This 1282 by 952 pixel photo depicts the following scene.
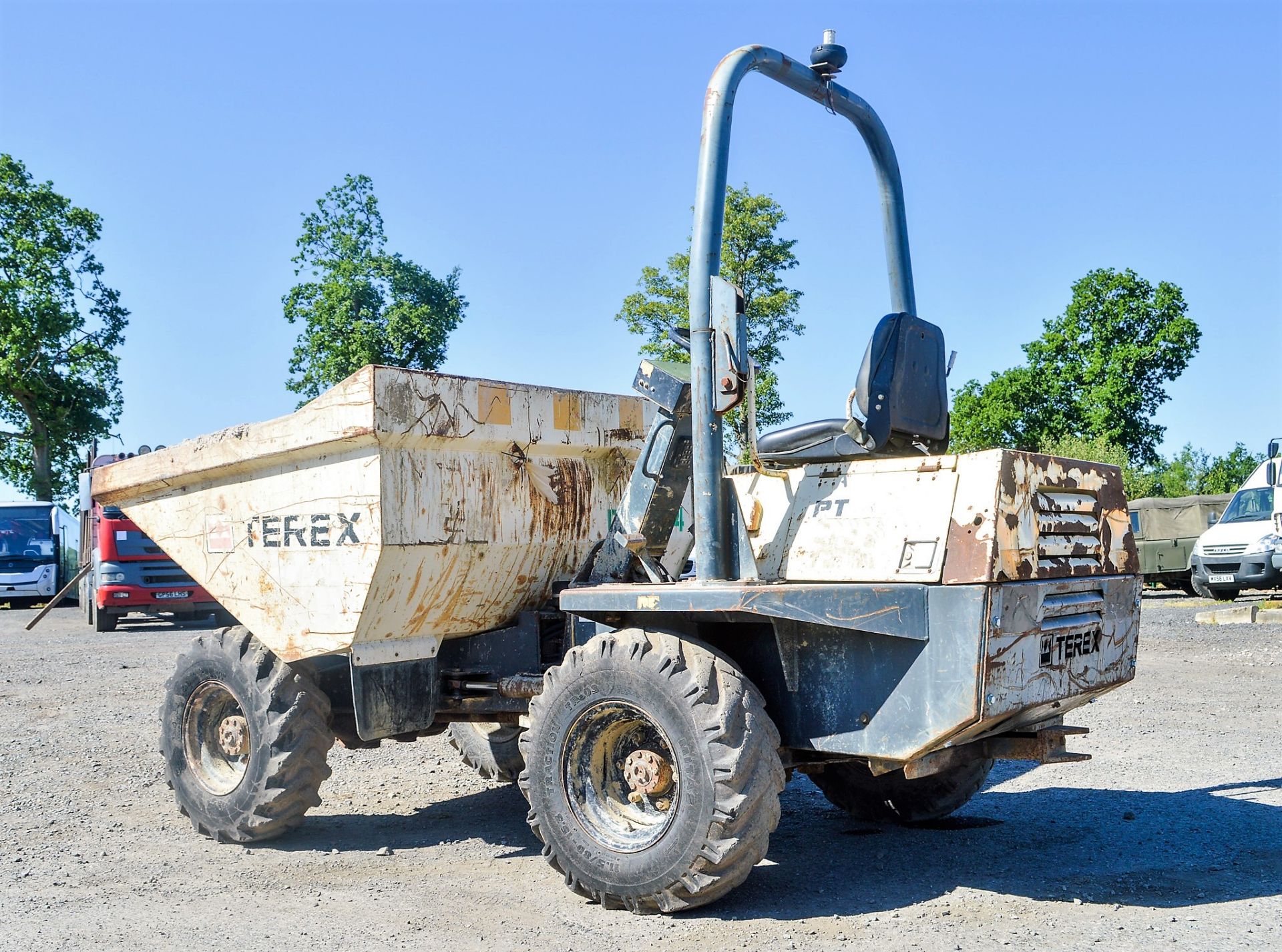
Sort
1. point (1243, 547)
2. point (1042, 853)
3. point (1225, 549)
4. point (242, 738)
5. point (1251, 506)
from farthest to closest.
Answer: point (1251, 506) → point (1225, 549) → point (1243, 547) → point (242, 738) → point (1042, 853)

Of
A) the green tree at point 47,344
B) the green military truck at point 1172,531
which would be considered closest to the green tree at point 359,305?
the green tree at point 47,344

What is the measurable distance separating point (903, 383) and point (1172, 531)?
2107 cm

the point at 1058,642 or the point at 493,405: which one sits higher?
the point at 493,405

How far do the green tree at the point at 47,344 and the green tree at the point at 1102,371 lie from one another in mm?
32382

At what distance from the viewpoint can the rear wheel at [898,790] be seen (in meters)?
5.86

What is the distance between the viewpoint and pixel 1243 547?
19188 mm

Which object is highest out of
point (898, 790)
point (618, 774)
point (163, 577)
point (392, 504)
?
point (392, 504)

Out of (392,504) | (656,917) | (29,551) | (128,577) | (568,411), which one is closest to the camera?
(656,917)

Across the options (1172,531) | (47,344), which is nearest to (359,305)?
(47,344)

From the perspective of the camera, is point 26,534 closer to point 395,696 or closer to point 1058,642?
point 395,696

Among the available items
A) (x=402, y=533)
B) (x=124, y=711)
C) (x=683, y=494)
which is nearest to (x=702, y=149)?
(x=683, y=494)

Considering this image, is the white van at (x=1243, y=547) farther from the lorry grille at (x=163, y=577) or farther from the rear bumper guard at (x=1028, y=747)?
the lorry grille at (x=163, y=577)

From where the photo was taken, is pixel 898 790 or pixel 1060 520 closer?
pixel 1060 520

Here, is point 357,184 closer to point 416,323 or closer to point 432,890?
point 416,323
